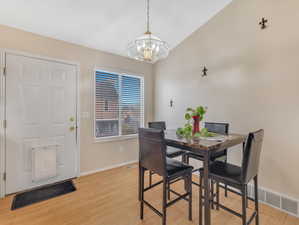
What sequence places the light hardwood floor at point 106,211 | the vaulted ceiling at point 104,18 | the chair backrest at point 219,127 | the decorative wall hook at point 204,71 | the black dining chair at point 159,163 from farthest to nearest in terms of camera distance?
the decorative wall hook at point 204,71, the chair backrest at point 219,127, the vaulted ceiling at point 104,18, the light hardwood floor at point 106,211, the black dining chair at point 159,163

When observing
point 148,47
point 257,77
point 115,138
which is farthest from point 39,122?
point 257,77

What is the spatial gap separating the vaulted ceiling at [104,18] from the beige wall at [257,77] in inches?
16.7

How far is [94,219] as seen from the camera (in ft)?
6.10

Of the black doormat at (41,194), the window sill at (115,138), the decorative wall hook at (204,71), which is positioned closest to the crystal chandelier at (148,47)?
the decorative wall hook at (204,71)

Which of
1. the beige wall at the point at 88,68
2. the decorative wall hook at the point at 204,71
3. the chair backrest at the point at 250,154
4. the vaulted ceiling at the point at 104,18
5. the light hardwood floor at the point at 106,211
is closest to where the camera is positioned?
the chair backrest at the point at 250,154

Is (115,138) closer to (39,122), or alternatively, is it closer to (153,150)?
(39,122)

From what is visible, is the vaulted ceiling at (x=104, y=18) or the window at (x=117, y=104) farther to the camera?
the window at (x=117, y=104)

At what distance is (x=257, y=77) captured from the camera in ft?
7.35

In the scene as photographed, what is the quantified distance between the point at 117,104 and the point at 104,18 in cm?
168

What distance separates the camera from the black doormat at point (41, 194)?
2.14 metres

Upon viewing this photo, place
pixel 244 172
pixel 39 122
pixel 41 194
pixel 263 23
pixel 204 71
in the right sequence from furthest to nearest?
pixel 204 71
pixel 39 122
pixel 41 194
pixel 263 23
pixel 244 172

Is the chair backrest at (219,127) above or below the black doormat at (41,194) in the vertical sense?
above

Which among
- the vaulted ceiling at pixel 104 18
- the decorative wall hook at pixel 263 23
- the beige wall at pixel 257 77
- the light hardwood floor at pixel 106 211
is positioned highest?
the vaulted ceiling at pixel 104 18

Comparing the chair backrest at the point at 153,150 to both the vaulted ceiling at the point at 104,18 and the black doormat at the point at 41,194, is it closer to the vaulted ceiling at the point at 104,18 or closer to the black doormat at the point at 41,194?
the black doormat at the point at 41,194
